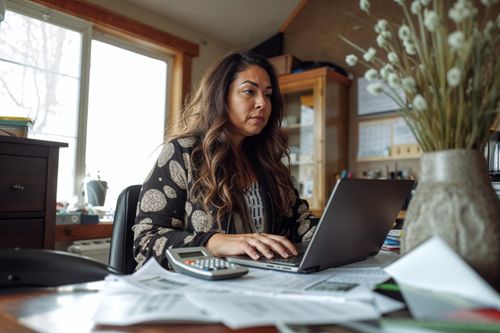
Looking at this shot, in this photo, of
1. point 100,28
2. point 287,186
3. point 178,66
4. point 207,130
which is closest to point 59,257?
point 207,130

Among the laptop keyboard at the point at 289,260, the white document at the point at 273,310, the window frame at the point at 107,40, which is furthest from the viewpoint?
the window frame at the point at 107,40

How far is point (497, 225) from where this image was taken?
24.8 inches

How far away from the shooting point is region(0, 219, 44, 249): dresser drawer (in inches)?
63.2

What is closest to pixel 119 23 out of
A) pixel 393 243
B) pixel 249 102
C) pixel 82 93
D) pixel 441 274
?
pixel 82 93

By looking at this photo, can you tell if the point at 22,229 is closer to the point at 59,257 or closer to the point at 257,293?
the point at 59,257

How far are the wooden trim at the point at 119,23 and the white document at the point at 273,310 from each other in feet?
8.24

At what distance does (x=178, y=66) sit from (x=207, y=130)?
1.95 m

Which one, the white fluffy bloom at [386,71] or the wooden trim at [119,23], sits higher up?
the wooden trim at [119,23]

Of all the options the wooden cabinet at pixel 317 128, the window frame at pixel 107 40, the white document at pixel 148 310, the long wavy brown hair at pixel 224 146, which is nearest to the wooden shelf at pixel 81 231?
the window frame at pixel 107 40

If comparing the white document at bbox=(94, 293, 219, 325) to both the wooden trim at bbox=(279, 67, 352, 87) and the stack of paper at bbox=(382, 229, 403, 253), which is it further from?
the wooden trim at bbox=(279, 67, 352, 87)

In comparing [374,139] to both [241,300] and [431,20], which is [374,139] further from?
[241,300]

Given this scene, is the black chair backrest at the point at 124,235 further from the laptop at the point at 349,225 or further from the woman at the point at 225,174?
the laptop at the point at 349,225

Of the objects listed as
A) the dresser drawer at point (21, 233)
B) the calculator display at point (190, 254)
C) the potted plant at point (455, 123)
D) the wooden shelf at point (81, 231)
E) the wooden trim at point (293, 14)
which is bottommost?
the wooden shelf at point (81, 231)

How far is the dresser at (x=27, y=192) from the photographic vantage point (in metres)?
1.61
